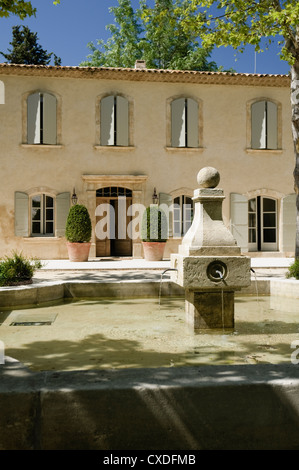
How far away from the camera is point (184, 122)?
15.4 m

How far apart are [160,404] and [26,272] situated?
511 centimetres

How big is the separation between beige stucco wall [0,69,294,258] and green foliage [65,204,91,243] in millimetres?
1216

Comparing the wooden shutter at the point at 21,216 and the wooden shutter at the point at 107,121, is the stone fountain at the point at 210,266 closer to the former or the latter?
the wooden shutter at the point at 21,216

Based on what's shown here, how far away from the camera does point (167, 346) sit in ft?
12.8

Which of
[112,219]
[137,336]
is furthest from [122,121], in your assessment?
[137,336]

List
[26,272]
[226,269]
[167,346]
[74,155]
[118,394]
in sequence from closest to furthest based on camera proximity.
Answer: [118,394], [167,346], [226,269], [26,272], [74,155]

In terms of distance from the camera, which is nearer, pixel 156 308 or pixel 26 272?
pixel 156 308

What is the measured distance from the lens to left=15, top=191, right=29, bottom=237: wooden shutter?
14.5 meters

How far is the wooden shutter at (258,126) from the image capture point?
1564cm

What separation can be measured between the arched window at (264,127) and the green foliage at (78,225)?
6.73 m

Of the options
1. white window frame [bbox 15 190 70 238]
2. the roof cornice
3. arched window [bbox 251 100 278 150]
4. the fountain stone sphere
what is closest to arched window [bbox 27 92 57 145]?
the roof cornice

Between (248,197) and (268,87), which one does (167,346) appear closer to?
(248,197)

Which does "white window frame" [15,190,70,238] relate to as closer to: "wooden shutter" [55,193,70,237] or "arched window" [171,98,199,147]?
"wooden shutter" [55,193,70,237]
